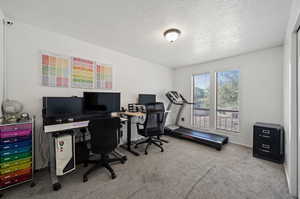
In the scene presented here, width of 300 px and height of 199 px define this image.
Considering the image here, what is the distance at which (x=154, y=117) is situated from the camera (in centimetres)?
291

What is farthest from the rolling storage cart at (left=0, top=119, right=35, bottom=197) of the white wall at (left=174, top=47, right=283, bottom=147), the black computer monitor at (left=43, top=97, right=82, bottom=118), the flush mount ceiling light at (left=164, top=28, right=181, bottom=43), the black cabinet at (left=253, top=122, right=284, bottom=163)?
the white wall at (left=174, top=47, right=283, bottom=147)

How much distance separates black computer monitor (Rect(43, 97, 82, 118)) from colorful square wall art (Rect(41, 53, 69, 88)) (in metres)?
0.41

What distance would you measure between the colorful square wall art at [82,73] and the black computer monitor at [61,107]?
46cm

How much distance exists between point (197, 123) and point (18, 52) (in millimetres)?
4961

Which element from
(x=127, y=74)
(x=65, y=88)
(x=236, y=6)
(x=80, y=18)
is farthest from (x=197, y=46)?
(x=65, y=88)

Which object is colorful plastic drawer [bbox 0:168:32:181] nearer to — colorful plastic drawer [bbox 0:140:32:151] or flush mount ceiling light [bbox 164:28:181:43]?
colorful plastic drawer [bbox 0:140:32:151]

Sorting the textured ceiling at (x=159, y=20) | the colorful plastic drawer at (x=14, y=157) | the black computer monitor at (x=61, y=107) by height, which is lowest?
the colorful plastic drawer at (x=14, y=157)

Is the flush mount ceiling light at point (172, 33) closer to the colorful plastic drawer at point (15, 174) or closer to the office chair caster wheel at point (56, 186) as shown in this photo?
the office chair caster wheel at point (56, 186)

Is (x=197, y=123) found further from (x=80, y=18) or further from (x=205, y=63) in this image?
(x=80, y=18)

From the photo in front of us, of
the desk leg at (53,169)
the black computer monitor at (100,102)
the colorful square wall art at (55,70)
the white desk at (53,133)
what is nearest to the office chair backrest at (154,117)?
the black computer monitor at (100,102)

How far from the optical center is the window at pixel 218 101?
3.55 m

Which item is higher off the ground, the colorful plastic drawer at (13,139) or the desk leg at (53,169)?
the colorful plastic drawer at (13,139)

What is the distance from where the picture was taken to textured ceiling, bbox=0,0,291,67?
157cm

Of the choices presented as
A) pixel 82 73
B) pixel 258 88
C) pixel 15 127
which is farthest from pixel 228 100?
pixel 15 127
